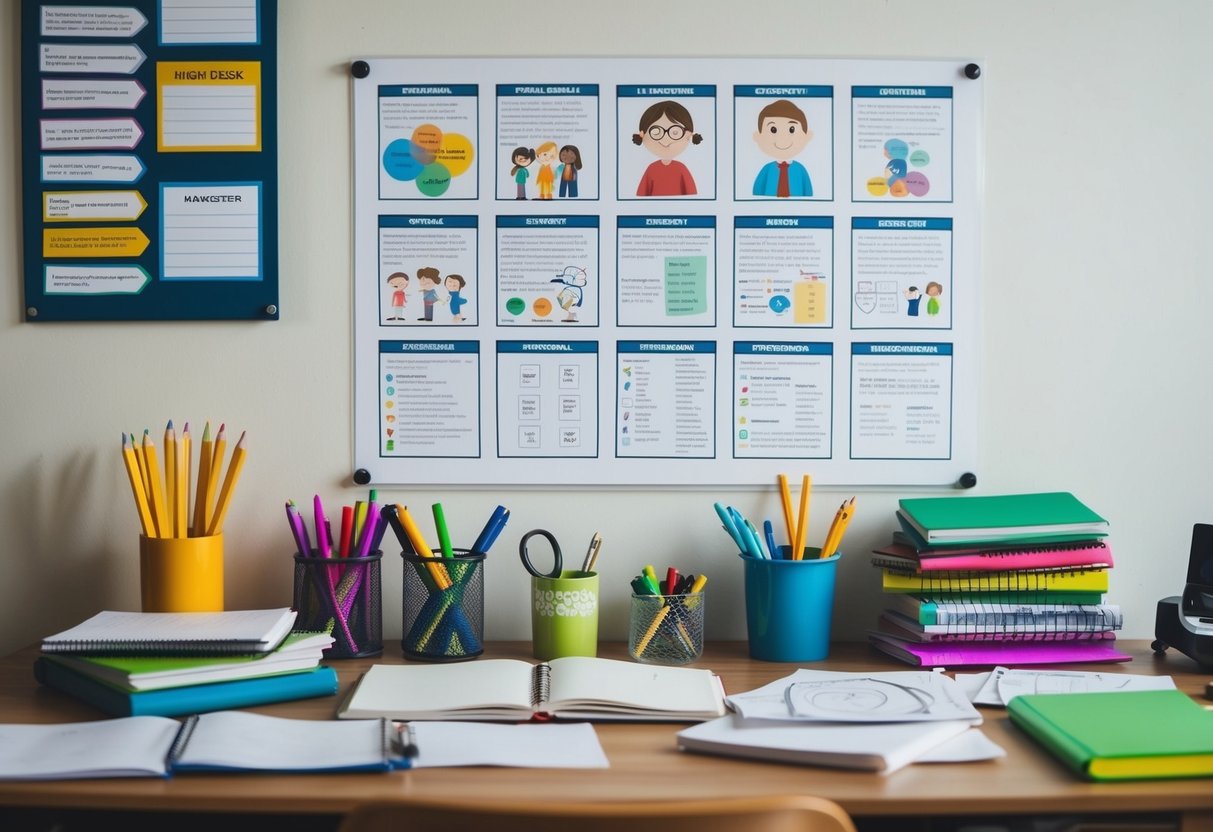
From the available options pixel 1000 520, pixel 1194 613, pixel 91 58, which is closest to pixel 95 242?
pixel 91 58

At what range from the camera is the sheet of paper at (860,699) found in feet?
3.47

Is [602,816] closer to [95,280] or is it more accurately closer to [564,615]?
[564,615]

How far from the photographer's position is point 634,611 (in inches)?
52.7

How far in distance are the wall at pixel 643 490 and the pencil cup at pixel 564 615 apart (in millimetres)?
145

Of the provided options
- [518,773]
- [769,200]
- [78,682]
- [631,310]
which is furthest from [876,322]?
[78,682]

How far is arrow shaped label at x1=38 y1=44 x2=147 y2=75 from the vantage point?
1.47m

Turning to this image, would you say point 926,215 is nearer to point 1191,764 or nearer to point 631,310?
point 631,310

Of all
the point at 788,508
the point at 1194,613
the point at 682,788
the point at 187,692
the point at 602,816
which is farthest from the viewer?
the point at 788,508

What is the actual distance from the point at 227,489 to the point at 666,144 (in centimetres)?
81

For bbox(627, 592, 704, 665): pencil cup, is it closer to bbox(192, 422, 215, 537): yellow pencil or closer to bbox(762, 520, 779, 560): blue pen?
bbox(762, 520, 779, 560): blue pen

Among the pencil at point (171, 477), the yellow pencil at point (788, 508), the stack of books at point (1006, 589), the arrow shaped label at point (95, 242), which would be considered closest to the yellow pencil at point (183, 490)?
the pencil at point (171, 477)

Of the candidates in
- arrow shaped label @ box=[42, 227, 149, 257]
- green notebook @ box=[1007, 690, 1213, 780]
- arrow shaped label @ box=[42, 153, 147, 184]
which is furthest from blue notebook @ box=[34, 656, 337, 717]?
green notebook @ box=[1007, 690, 1213, 780]

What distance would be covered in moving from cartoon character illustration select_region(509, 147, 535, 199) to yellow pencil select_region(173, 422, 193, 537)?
593 millimetres

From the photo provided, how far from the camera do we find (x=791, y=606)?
4.40ft
